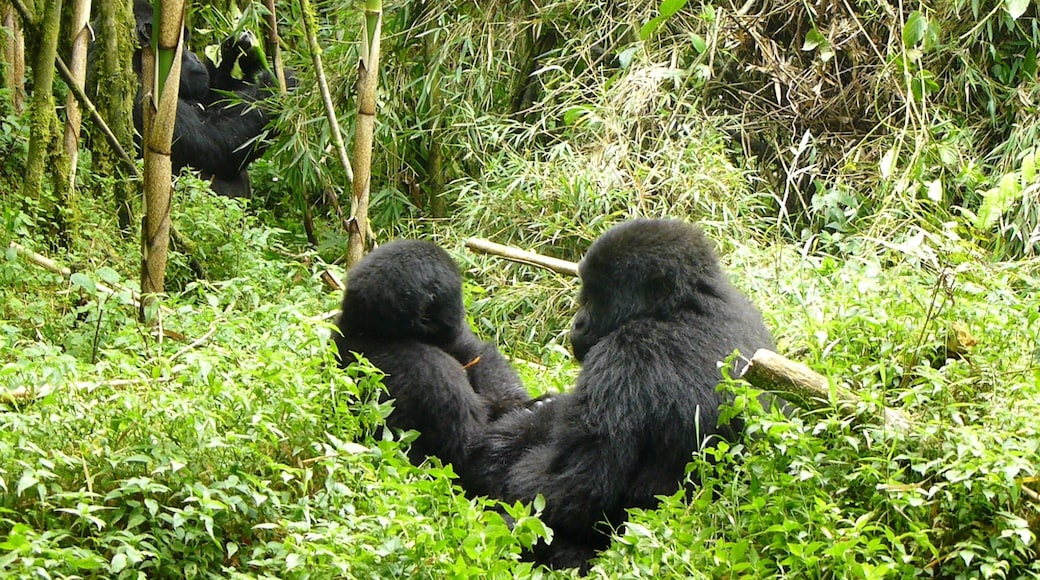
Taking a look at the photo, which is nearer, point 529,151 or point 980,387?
point 980,387

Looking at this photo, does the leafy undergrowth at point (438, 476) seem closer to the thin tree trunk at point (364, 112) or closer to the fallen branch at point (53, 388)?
the fallen branch at point (53, 388)

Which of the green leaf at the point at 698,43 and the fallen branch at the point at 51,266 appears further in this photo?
the green leaf at the point at 698,43

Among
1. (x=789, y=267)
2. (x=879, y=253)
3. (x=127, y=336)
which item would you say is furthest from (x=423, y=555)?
(x=879, y=253)

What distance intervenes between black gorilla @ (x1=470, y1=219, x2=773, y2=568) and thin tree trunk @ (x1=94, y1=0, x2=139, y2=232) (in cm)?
286

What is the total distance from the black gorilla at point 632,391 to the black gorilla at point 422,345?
0.23 m

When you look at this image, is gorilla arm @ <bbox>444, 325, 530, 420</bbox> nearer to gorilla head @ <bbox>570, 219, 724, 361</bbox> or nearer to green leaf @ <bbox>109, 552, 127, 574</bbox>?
gorilla head @ <bbox>570, 219, 724, 361</bbox>

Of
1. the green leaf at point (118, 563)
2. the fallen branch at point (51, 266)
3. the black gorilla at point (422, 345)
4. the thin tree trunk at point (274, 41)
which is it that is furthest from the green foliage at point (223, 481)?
the thin tree trunk at point (274, 41)

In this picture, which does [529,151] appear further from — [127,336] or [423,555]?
[423,555]

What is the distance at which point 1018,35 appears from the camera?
6480mm

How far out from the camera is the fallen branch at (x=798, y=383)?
3.10 metres

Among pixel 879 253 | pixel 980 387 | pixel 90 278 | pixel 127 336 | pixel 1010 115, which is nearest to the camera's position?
pixel 980 387

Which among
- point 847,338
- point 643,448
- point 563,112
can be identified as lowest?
point 643,448

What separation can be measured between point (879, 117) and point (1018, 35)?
36.0 inches

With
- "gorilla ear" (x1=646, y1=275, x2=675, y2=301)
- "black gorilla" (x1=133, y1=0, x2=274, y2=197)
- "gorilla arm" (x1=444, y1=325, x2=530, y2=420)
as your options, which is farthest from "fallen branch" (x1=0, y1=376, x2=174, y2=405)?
"black gorilla" (x1=133, y1=0, x2=274, y2=197)
